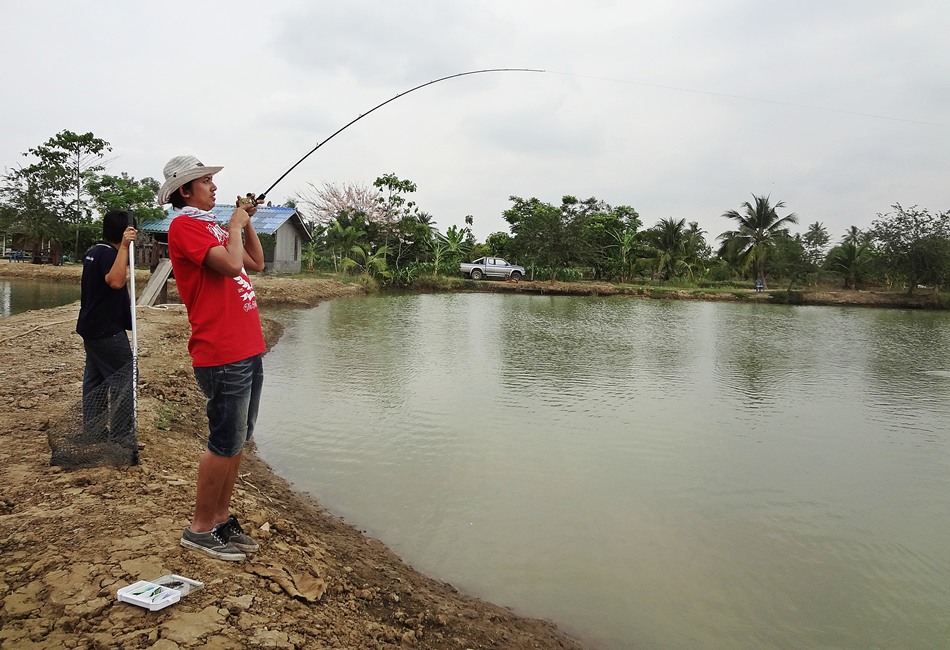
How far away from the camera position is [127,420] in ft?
12.2

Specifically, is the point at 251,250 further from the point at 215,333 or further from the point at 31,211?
the point at 31,211

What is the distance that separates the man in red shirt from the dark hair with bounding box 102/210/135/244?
1222 mm

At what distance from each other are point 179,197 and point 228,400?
90cm

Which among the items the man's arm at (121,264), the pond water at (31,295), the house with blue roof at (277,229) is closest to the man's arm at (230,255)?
the man's arm at (121,264)

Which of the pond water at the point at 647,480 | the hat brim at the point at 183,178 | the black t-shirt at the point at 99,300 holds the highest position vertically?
the hat brim at the point at 183,178

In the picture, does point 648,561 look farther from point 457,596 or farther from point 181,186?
point 181,186

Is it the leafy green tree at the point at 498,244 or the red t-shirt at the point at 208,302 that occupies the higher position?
the leafy green tree at the point at 498,244

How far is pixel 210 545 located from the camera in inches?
103

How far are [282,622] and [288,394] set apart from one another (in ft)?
18.5

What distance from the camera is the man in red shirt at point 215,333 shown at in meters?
2.51

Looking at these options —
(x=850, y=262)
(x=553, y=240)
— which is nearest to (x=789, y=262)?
(x=850, y=262)

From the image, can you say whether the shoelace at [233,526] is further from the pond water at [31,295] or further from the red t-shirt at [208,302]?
the pond water at [31,295]

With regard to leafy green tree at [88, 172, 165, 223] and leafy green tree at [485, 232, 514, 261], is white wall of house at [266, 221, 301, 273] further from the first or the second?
leafy green tree at [485, 232, 514, 261]

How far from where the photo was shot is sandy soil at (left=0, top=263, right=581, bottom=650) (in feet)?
6.86
